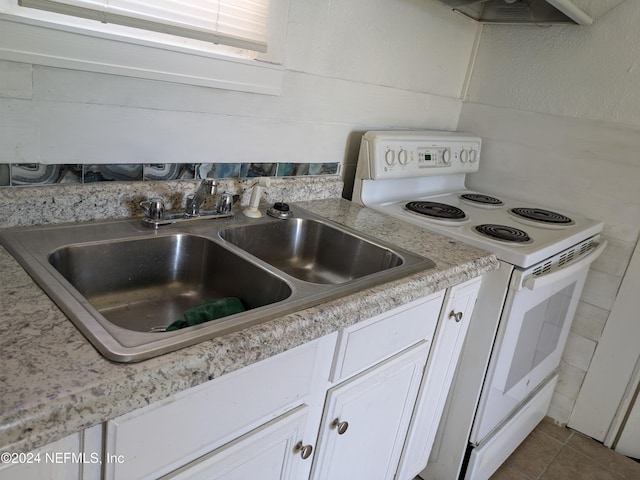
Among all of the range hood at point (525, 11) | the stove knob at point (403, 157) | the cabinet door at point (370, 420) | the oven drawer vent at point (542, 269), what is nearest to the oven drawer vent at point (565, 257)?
the oven drawer vent at point (542, 269)

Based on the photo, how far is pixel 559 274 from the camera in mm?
1511

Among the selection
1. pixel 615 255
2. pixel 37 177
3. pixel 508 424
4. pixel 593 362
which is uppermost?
pixel 37 177

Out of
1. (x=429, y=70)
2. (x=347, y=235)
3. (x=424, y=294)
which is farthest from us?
(x=429, y=70)

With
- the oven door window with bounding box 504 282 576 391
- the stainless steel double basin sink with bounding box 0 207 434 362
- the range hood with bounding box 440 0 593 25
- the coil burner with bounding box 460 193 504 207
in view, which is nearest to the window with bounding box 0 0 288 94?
the stainless steel double basin sink with bounding box 0 207 434 362

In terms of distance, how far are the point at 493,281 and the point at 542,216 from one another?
0.55 m

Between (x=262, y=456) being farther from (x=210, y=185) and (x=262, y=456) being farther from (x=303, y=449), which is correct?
(x=210, y=185)

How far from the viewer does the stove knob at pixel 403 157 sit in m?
1.73

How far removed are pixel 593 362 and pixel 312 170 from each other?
1.49 meters

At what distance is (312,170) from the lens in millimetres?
1646

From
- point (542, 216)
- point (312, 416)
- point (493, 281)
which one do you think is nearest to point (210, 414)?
point (312, 416)

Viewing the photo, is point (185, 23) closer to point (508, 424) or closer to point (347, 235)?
point (347, 235)

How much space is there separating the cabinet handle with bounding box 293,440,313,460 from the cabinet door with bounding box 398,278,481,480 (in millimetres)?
464

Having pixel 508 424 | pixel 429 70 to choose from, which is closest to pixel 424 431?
pixel 508 424

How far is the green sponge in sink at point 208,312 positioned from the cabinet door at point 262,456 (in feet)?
0.79
